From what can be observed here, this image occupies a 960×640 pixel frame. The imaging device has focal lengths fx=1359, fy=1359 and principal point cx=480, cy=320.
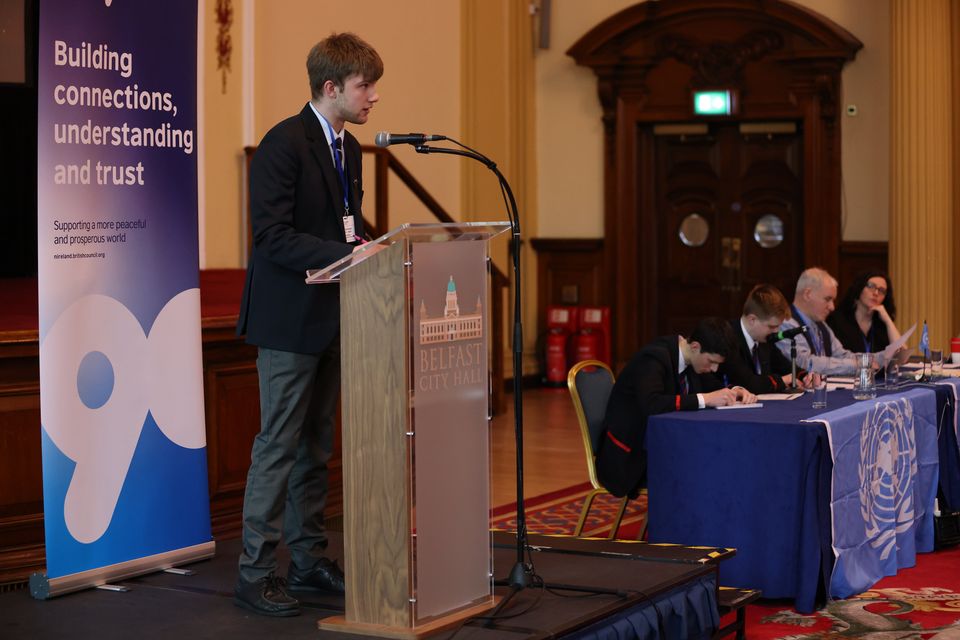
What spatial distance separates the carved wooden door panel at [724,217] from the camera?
12.0 meters

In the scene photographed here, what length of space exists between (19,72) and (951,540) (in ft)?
18.3

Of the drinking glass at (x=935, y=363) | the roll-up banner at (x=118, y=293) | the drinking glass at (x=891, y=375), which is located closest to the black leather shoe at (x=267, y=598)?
the roll-up banner at (x=118, y=293)

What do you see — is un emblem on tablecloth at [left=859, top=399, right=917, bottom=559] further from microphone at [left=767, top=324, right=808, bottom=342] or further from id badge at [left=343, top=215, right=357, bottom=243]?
id badge at [left=343, top=215, right=357, bottom=243]

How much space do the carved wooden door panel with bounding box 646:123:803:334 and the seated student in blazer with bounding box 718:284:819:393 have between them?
19.9 feet

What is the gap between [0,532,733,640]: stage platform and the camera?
142 inches

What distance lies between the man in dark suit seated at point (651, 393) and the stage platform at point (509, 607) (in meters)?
0.75

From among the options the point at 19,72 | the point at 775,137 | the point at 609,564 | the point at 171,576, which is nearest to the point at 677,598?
the point at 609,564

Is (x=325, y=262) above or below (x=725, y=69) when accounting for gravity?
below

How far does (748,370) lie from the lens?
19.2ft

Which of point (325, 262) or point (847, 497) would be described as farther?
point (847, 497)

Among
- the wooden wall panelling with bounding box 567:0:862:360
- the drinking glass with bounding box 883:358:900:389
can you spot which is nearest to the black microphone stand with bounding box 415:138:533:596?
the drinking glass with bounding box 883:358:900:389

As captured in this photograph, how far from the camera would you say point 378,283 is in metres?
3.41

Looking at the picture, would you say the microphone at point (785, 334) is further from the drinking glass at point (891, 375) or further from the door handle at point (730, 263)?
the door handle at point (730, 263)

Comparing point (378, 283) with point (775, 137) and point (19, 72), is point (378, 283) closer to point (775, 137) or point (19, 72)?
point (19, 72)
